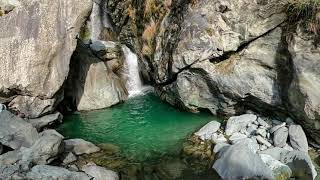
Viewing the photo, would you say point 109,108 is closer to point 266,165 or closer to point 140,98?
point 140,98

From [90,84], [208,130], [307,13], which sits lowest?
[208,130]

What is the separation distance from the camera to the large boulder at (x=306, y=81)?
1123 cm

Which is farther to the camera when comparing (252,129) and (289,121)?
(252,129)

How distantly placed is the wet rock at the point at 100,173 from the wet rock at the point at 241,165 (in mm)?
2830

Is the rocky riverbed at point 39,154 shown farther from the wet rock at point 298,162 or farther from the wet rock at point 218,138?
the wet rock at point 298,162

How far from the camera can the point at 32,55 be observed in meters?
13.8

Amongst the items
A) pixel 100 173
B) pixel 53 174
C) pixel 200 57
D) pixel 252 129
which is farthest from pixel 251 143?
pixel 53 174

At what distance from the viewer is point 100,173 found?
10.6 metres

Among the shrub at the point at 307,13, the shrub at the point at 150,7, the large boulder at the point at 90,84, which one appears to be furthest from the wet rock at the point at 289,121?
the shrub at the point at 150,7

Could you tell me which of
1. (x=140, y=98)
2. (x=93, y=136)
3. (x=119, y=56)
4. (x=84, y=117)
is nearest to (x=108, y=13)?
(x=119, y=56)

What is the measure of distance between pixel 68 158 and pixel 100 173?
4.69ft

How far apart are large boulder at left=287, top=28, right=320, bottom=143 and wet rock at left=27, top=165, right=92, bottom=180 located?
6512 mm

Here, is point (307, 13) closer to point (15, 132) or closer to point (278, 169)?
point (278, 169)

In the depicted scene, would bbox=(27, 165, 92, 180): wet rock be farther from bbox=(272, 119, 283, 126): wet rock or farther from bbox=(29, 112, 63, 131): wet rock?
bbox=(272, 119, 283, 126): wet rock
